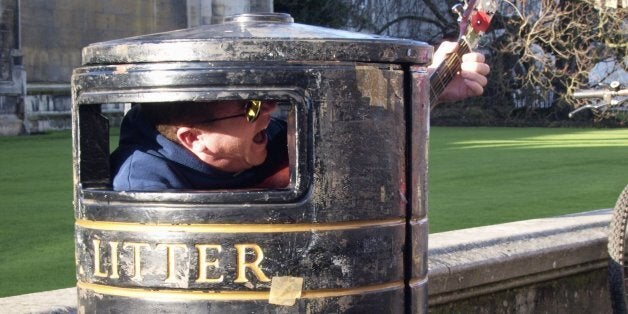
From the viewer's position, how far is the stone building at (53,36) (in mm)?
24203

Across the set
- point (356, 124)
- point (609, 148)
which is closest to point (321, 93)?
point (356, 124)

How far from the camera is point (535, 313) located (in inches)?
215

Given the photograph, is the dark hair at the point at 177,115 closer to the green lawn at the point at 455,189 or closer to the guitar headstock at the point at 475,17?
the guitar headstock at the point at 475,17

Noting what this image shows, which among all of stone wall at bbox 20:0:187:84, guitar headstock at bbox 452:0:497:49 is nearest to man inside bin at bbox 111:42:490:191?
guitar headstock at bbox 452:0:497:49

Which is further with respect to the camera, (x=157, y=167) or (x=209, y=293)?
(x=157, y=167)

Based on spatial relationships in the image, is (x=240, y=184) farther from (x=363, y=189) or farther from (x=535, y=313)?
(x=535, y=313)

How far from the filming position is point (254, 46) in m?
2.74

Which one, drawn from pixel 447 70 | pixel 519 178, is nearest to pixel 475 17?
pixel 447 70

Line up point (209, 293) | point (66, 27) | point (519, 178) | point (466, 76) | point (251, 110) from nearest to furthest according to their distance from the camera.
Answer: point (209, 293) → point (251, 110) → point (466, 76) → point (519, 178) → point (66, 27)

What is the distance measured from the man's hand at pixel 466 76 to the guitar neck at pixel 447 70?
0.02 m

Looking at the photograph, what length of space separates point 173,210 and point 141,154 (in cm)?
25

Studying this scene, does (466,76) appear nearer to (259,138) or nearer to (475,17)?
(475,17)

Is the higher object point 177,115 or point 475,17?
point 475,17

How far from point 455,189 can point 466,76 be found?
24.6 feet
